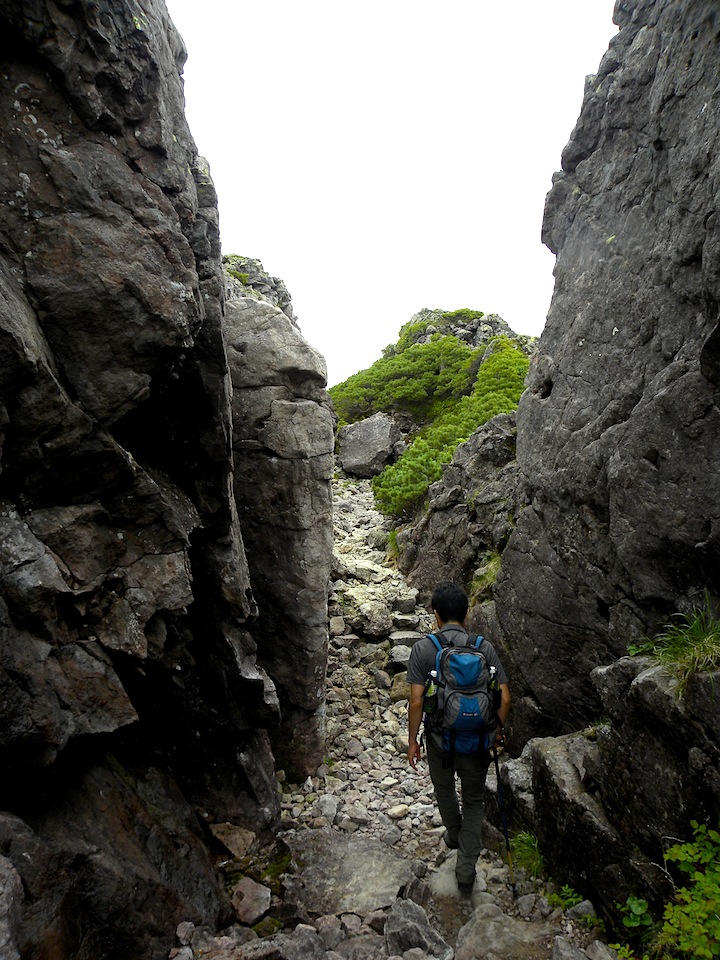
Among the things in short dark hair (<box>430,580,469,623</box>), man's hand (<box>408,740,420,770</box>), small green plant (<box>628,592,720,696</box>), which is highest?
short dark hair (<box>430,580,469,623</box>)

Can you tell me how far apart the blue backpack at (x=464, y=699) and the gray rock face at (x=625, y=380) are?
272 centimetres

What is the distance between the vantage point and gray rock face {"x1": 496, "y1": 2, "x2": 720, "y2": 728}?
24.9 ft

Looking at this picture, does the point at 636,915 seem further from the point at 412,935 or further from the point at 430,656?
the point at 430,656

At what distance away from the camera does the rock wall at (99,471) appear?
18.0 ft

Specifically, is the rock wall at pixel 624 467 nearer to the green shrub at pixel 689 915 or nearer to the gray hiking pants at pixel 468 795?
the green shrub at pixel 689 915

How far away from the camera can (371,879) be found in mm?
7797

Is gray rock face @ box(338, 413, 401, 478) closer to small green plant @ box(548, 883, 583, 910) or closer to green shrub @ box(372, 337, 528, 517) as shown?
green shrub @ box(372, 337, 528, 517)

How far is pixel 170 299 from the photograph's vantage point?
6.75m

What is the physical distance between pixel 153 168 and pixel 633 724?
27.0ft

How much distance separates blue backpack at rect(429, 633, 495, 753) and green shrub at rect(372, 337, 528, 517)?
14.6 metres

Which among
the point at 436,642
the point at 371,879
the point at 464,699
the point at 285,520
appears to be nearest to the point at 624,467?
the point at 436,642

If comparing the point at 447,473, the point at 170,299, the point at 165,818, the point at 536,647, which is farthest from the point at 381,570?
the point at 170,299

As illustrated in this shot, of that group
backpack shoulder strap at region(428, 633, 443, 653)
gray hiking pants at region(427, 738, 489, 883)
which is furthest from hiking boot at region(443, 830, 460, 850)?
backpack shoulder strap at region(428, 633, 443, 653)

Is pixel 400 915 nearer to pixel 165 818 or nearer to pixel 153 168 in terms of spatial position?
pixel 165 818
